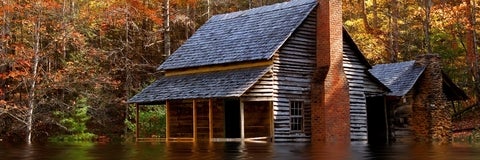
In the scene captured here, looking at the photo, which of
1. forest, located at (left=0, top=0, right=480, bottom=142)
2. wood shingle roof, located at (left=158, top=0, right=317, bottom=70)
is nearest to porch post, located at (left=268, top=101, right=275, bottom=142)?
wood shingle roof, located at (left=158, top=0, right=317, bottom=70)

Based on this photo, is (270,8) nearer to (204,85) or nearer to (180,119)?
(204,85)

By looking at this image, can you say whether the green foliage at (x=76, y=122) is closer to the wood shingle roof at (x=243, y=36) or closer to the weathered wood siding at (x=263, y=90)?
the wood shingle roof at (x=243, y=36)

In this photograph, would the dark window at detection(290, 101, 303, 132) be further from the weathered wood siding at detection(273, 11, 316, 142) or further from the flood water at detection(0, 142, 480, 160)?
the flood water at detection(0, 142, 480, 160)

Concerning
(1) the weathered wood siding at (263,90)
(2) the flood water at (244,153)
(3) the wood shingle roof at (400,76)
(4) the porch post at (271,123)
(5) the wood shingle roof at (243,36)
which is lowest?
(2) the flood water at (244,153)

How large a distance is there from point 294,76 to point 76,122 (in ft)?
52.2

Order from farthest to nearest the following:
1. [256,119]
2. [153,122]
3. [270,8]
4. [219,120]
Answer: [153,122]
[270,8]
[219,120]
[256,119]

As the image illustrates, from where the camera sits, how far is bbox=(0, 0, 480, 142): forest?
35.3 m

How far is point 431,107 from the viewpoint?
101ft

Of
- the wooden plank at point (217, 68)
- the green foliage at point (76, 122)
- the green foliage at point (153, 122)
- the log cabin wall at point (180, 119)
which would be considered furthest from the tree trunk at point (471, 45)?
the green foliage at point (76, 122)

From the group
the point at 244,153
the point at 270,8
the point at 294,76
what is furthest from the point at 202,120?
the point at 244,153

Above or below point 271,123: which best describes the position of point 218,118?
above

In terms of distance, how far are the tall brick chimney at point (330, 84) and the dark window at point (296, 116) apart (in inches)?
22.1

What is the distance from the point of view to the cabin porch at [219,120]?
90.1ft

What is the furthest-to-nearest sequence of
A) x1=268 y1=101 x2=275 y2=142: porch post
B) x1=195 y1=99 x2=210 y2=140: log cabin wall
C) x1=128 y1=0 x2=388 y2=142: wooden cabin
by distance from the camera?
1. x1=195 y1=99 x2=210 y2=140: log cabin wall
2. x1=128 y1=0 x2=388 y2=142: wooden cabin
3. x1=268 y1=101 x2=275 y2=142: porch post
